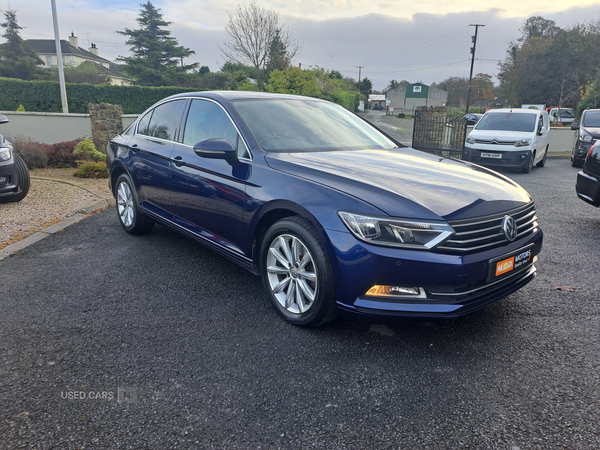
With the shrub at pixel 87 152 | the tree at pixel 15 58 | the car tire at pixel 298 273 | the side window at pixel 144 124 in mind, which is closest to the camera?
the car tire at pixel 298 273

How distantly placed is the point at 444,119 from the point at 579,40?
1717 inches

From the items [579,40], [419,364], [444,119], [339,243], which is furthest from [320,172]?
[579,40]

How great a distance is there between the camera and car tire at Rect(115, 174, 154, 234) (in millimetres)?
5352

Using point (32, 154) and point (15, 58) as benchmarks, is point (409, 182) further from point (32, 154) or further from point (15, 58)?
point (15, 58)

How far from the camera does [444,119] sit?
17266 millimetres

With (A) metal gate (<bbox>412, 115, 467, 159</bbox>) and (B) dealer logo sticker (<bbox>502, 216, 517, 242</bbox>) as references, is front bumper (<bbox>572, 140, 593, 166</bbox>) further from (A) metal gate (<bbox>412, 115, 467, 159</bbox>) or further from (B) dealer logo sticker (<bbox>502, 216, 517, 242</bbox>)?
(B) dealer logo sticker (<bbox>502, 216, 517, 242</bbox>)

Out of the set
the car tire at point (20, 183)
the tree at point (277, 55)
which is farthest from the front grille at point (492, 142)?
the tree at point (277, 55)

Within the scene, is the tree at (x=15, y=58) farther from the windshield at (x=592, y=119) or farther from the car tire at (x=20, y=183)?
the windshield at (x=592, y=119)

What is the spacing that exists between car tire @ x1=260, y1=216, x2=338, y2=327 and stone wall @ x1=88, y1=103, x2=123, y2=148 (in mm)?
11804

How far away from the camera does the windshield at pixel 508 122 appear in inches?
521

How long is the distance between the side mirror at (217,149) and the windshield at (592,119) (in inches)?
582

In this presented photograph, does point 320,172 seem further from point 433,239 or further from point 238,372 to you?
point 238,372

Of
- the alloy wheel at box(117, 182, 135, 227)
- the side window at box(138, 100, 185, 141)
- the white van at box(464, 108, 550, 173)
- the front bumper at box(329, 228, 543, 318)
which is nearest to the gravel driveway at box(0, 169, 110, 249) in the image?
the alloy wheel at box(117, 182, 135, 227)

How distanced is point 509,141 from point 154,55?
44749 millimetres
